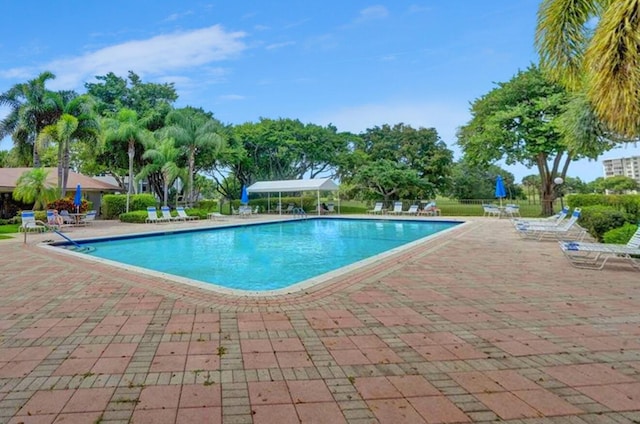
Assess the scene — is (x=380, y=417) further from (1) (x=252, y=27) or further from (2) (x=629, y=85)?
(1) (x=252, y=27)

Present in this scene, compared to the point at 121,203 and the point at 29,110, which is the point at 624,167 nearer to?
the point at 121,203

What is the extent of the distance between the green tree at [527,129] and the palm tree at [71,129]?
2345cm

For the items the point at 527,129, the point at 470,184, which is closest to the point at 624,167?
the point at 470,184

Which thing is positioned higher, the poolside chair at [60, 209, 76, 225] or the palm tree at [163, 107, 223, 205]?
the palm tree at [163, 107, 223, 205]

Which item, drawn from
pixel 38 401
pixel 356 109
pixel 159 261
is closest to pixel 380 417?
pixel 38 401

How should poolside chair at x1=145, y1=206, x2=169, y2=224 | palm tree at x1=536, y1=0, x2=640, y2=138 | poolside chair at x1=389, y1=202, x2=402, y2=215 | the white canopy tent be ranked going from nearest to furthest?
1. palm tree at x1=536, y1=0, x2=640, y2=138
2. poolside chair at x1=145, y1=206, x2=169, y2=224
3. poolside chair at x1=389, y1=202, x2=402, y2=215
4. the white canopy tent

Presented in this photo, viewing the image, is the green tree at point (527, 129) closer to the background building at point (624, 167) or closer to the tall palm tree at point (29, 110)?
the tall palm tree at point (29, 110)

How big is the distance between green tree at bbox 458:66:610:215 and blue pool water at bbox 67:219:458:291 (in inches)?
460

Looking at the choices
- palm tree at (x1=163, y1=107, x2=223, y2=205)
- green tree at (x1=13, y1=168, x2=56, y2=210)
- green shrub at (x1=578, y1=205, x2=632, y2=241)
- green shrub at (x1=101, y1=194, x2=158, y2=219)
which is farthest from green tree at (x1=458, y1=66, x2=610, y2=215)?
green tree at (x1=13, y1=168, x2=56, y2=210)

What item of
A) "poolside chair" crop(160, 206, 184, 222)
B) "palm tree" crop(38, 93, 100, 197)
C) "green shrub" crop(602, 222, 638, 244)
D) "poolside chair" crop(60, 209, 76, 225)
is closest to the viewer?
"green shrub" crop(602, 222, 638, 244)

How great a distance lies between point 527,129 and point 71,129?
25847 mm

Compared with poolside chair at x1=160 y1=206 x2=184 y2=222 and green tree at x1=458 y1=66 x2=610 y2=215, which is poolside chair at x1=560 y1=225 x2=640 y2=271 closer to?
green tree at x1=458 y1=66 x2=610 y2=215

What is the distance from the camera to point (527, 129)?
2286cm

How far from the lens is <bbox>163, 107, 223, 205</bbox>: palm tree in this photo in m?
24.5
